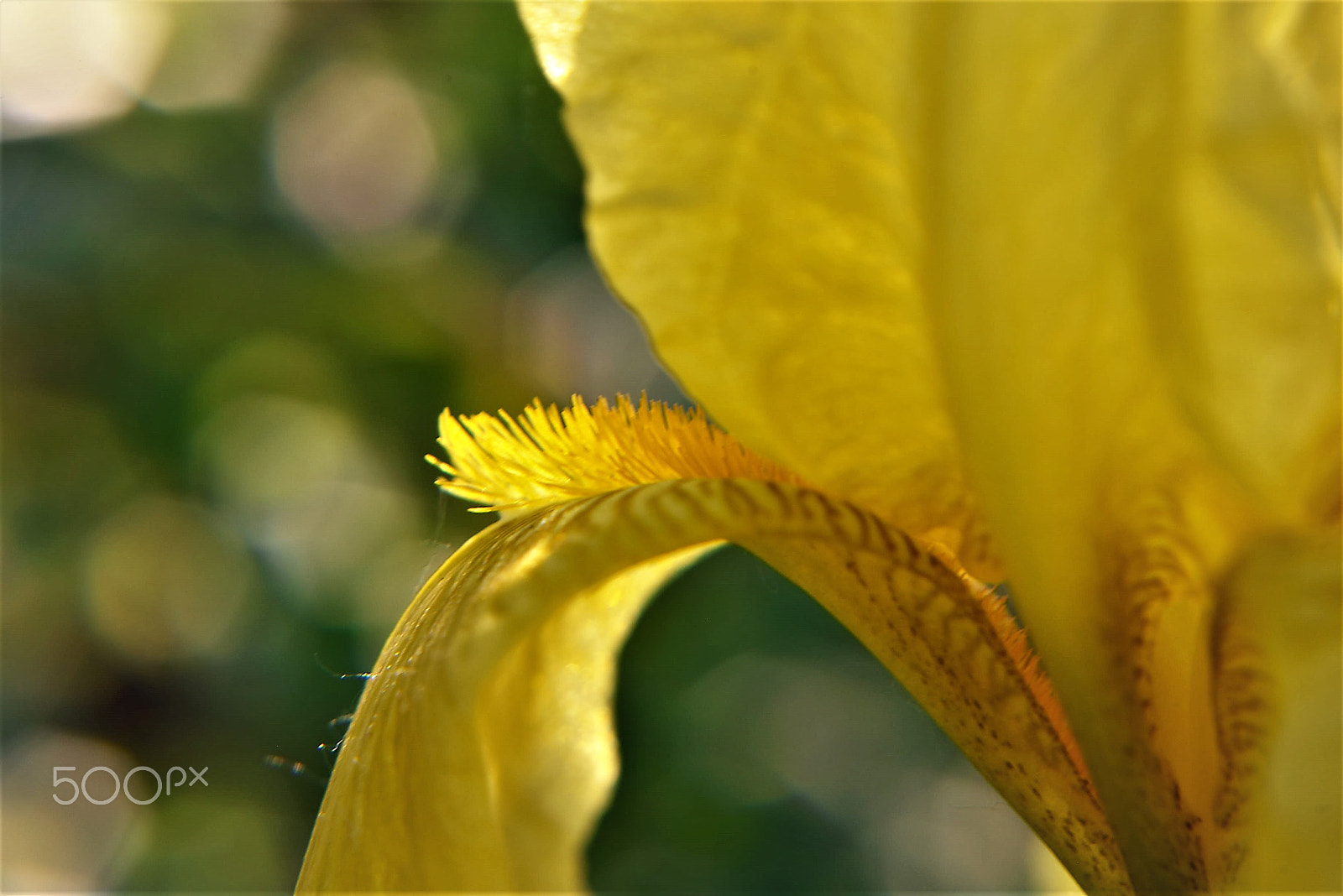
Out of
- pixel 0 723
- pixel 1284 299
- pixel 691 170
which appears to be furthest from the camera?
pixel 0 723

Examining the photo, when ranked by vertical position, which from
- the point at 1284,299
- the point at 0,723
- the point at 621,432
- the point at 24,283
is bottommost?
the point at 0,723

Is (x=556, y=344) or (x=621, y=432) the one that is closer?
(x=621, y=432)

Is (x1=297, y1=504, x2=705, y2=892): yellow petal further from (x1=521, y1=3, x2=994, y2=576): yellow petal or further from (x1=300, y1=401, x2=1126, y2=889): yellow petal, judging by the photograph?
(x1=521, y1=3, x2=994, y2=576): yellow petal

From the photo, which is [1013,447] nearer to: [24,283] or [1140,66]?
[1140,66]

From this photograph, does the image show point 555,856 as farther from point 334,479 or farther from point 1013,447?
point 334,479

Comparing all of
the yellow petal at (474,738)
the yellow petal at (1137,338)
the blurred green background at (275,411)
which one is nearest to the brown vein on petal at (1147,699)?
the yellow petal at (1137,338)

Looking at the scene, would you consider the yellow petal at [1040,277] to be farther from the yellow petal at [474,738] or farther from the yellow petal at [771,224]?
the yellow petal at [474,738]

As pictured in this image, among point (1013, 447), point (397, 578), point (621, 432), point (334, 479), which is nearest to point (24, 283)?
point (334, 479)

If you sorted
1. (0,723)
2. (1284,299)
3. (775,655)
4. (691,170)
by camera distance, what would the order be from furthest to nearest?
(775,655) → (0,723) → (691,170) → (1284,299)

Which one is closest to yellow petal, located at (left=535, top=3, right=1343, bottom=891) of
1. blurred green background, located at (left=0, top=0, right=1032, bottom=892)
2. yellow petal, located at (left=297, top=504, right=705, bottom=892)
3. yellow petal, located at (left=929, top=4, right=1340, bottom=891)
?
→ yellow petal, located at (left=929, top=4, right=1340, bottom=891)

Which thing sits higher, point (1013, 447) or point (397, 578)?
point (1013, 447)
